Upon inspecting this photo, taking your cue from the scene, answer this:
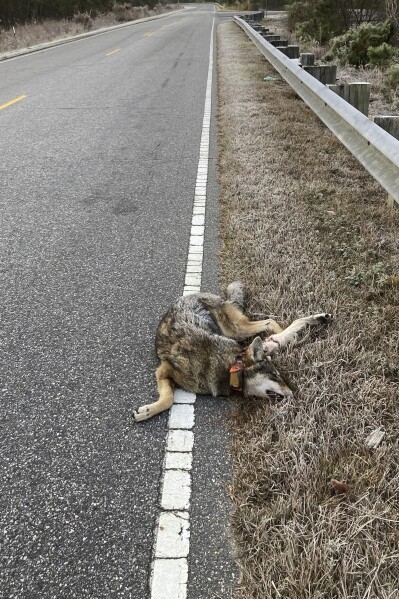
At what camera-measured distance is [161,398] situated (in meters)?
2.86

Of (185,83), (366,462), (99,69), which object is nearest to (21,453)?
(366,462)

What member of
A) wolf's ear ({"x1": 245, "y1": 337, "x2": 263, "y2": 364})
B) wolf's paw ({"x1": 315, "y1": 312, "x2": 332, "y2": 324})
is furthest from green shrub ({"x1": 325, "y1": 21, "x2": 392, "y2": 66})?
wolf's ear ({"x1": 245, "y1": 337, "x2": 263, "y2": 364})

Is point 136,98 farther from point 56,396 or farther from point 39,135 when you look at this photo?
point 56,396

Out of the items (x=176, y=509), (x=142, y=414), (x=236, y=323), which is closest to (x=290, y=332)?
(x=236, y=323)

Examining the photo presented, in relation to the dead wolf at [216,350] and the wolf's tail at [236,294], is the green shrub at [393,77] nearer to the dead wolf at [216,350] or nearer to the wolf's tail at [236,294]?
the wolf's tail at [236,294]

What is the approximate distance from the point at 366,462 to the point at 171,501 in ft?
2.90

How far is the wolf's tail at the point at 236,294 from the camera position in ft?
12.0

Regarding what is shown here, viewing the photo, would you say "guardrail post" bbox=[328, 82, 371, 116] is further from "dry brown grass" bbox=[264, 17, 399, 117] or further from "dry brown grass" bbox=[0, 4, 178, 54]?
"dry brown grass" bbox=[0, 4, 178, 54]

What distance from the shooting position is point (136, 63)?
16.9 metres

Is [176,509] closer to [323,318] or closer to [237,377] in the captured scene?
[237,377]

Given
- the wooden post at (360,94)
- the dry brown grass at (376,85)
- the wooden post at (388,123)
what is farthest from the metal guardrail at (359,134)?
the dry brown grass at (376,85)

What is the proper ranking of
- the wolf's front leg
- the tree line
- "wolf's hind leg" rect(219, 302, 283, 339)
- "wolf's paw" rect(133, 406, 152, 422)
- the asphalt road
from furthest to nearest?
the tree line → "wolf's hind leg" rect(219, 302, 283, 339) → the wolf's front leg → "wolf's paw" rect(133, 406, 152, 422) → the asphalt road

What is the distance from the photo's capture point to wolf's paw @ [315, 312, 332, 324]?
11.0 ft

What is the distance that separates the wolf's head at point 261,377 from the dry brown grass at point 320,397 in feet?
0.23
